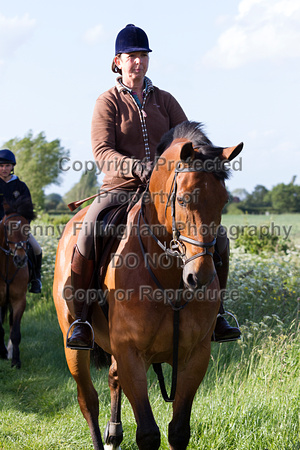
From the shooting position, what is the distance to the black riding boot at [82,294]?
4504 millimetres

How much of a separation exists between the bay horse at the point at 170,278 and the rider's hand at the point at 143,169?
4.5 inches

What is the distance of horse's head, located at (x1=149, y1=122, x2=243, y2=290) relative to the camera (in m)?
3.31

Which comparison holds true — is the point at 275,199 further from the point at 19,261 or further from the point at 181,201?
the point at 181,201

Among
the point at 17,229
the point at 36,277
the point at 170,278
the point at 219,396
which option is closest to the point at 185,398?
the point at 170,278

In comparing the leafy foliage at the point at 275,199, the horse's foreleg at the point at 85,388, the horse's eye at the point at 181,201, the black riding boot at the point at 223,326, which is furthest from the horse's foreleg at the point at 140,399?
the leafy foliage at the point at 275,199

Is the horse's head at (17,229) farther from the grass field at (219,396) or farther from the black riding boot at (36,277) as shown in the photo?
the grass field at (219,396)

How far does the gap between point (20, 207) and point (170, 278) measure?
245 inches

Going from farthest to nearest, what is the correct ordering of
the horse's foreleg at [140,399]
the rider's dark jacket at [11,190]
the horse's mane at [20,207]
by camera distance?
the rider's dark jacket at [11,190]
the horse's mane at [20,207]
the horse's foreleg at [140,399]

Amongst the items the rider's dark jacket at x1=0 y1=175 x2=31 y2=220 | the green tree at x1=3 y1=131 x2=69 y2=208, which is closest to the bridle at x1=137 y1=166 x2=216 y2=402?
the rider's dark jacket at x1=0 y1=175 x2=31 y2=220

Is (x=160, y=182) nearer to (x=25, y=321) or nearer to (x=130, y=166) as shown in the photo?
(x=130, y=166)

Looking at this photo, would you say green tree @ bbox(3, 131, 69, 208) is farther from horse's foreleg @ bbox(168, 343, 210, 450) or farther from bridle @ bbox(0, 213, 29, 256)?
horse's foreleg @ bbox(168, 343, 210, 450)

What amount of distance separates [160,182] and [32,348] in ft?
21.1

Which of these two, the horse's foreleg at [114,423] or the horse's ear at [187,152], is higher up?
the horse's ear at [187,152]

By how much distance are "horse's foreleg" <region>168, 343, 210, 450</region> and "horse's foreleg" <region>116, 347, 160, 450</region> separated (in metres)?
0.25
